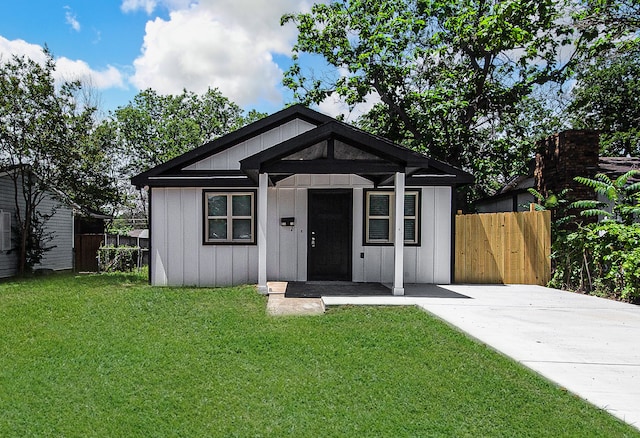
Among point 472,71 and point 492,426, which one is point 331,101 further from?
point 492,426

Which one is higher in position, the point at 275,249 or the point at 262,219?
the point at 262,219

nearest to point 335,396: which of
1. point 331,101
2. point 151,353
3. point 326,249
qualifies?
point 151,353

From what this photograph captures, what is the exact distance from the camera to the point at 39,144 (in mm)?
12531

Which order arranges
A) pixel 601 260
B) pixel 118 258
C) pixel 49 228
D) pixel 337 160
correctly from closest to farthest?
pixel 337 160 < pixel 601 260 < pixel 118 258 < pixel 49 228

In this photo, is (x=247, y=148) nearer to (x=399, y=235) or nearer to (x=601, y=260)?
(x=399, y=235)

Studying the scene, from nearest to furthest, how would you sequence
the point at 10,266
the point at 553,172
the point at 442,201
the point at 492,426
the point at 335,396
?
the point at 492,426
the point at 335,396
the point at 442,201
the point at 553,172
the point at 10,266

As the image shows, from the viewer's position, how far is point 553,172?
10.3 m

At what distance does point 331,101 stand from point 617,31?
9923mm

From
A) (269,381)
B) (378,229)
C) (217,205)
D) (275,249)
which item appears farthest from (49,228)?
(269,381)

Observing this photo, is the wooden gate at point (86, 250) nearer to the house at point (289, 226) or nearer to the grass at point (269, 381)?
the house at point (289, 226)

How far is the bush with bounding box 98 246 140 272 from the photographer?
1527 cm

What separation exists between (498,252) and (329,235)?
403 cm

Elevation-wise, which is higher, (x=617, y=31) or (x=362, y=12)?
(x=362, y=12)

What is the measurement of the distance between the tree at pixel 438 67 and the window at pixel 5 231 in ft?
36.8
